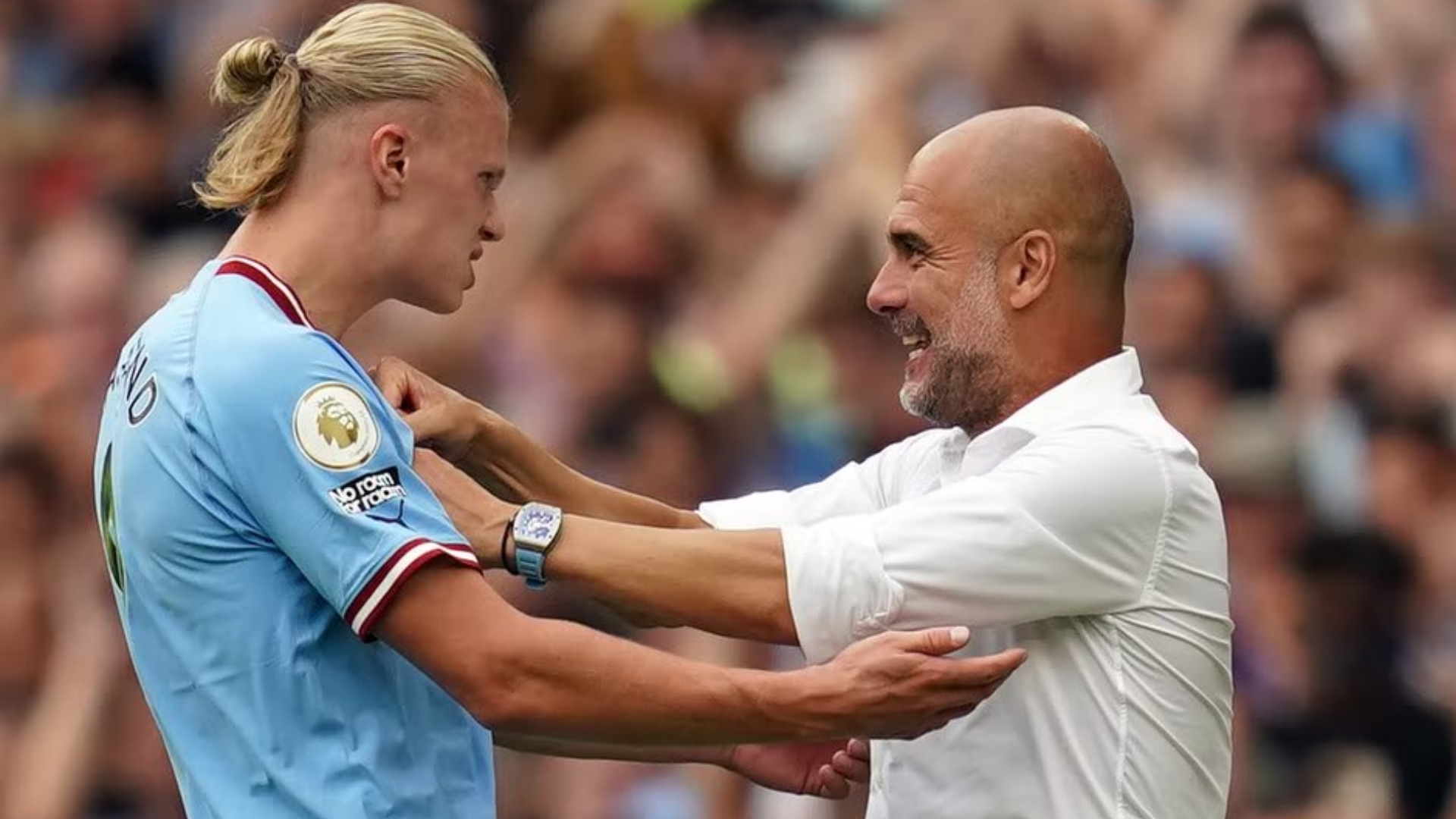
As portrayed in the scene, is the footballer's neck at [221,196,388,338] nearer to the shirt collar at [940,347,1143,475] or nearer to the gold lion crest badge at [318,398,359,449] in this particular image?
the gold lion crest badge at [318,398,359,449]

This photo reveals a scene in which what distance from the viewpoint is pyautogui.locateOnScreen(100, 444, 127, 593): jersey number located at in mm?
4625

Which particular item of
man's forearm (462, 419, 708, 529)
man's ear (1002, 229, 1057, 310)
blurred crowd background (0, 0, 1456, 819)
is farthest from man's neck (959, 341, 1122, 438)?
blurred crowd background (0, 0, 1456, 819)

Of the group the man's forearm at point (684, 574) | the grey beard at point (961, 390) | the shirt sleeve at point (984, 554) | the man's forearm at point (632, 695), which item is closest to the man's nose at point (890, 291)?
the grey beard at point (961, 390)

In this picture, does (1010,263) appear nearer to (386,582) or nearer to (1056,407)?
(1056,407)

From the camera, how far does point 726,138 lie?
10070 millimetres

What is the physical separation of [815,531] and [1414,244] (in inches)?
173

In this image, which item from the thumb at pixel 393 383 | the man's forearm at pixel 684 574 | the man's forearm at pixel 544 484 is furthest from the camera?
the man's forearm at pixel 544 484

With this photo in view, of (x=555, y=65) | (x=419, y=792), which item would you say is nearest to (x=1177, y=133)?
(x=555, y=65)

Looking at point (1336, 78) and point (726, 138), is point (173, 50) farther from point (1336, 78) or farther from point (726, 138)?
point (1336, 78)

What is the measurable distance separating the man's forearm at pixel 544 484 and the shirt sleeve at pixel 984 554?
2.09ft

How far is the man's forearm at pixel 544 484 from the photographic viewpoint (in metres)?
5.19

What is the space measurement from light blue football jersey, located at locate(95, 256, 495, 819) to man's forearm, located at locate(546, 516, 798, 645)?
0.32m

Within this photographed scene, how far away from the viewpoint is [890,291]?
5098mm

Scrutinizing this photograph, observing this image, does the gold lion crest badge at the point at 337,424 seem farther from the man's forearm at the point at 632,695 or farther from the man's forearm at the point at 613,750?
the man's forearm at the point at 613,750
